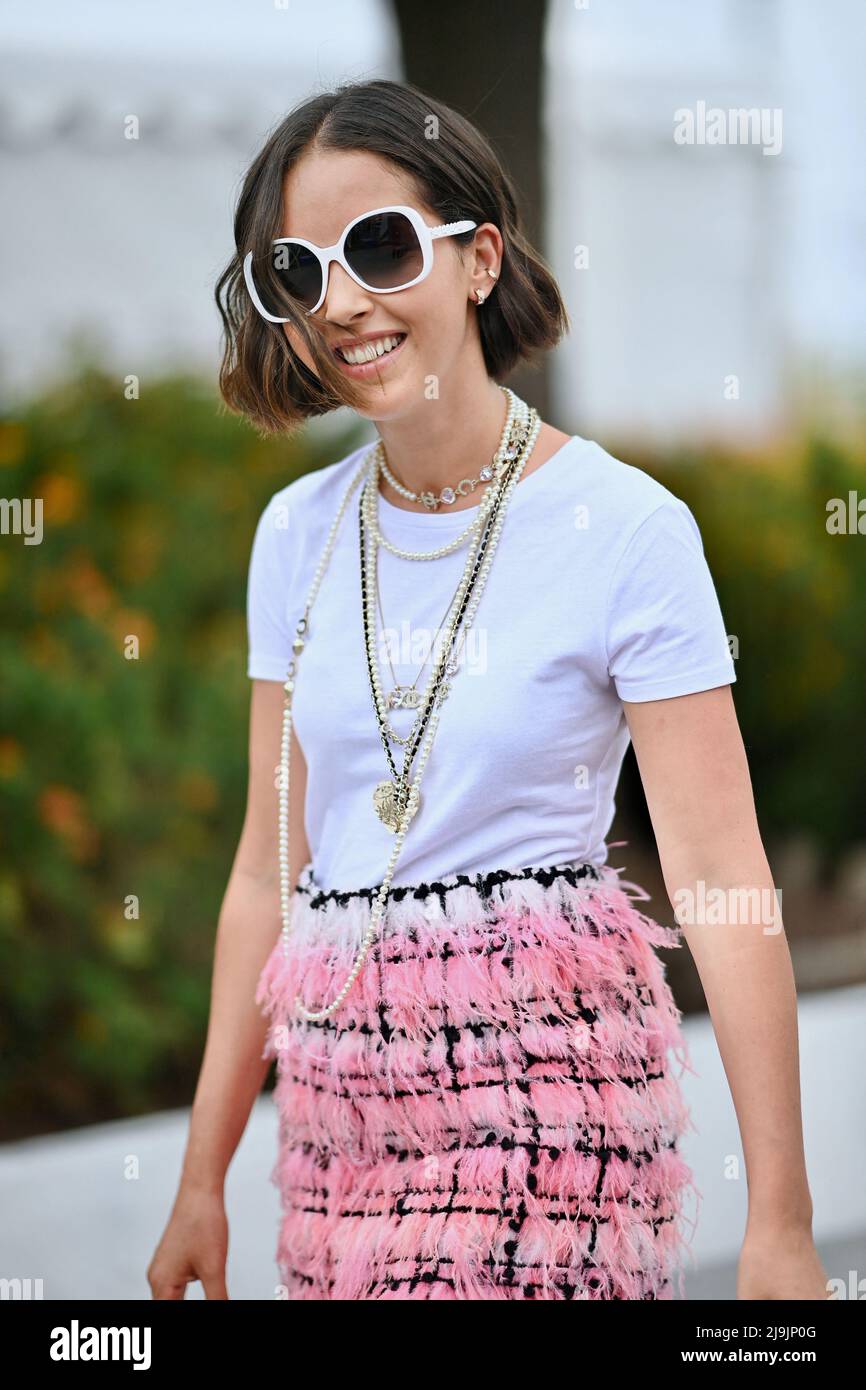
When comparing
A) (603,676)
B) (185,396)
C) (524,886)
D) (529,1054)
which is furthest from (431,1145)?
(185,396)

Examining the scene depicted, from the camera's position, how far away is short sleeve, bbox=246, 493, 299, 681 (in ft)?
5.74

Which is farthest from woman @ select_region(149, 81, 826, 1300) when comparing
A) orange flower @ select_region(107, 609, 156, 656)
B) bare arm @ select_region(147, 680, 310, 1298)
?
orange flower @ select_region(107, 609, 156, 656)

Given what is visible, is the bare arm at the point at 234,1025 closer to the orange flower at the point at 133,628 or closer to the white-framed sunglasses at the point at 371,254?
the white-framed sunglasses at the point at 371,254

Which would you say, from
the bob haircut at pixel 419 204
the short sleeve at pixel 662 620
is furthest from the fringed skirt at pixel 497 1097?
the bob haircut at pixel 419 204

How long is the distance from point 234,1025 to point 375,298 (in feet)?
3.00

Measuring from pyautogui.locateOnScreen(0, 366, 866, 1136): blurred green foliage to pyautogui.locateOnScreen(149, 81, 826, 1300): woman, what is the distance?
191 centimetres

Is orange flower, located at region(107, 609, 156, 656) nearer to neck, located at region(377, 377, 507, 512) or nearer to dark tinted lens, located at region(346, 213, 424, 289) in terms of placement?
neck, located at region(377, 377, 507, 512)

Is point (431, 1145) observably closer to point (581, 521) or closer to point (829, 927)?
point (581, 521)

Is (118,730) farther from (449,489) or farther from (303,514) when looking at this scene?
(449,489)

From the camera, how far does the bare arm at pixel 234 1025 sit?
1786mm

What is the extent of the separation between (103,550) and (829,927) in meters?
2.76

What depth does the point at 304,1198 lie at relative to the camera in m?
1.66
